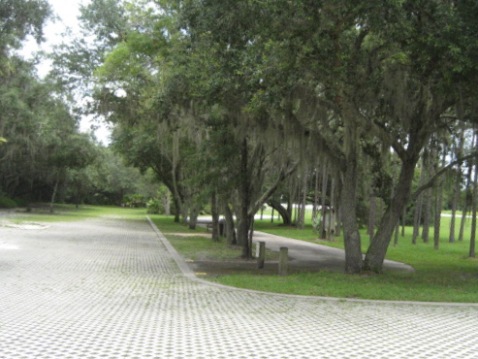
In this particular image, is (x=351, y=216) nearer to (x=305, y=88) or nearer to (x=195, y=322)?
(x=305, y=88)

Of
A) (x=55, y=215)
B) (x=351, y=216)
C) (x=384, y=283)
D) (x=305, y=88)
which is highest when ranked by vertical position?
(x=305, y=88)

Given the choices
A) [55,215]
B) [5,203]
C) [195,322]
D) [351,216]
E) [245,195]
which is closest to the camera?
[195,322]

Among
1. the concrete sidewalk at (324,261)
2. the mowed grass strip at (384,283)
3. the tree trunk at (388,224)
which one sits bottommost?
the concrete sidewalk at (324,261)

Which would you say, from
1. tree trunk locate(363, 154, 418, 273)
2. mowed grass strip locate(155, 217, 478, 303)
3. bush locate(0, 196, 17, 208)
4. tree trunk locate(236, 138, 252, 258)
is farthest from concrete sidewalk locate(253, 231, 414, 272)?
bush locate(0, 196, 17, 208)

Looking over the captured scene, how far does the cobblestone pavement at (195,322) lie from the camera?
5645mm

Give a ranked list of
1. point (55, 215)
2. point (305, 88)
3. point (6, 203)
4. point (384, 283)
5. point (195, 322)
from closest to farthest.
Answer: point (195, 322), point (384, 283), point (305, 88), point (55, 215), point (6, 203)

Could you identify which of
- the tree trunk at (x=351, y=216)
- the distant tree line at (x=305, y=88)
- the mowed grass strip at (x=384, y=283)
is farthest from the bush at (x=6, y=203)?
the tree trunk at (x=351, y=216)

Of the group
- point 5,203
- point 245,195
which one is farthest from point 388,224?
point 5,203

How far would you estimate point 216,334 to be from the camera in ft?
20.8

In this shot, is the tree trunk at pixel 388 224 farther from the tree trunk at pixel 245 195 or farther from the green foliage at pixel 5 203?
the green foliage at pixel 5 203

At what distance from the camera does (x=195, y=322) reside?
23.1ft

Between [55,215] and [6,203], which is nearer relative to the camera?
[55,215]

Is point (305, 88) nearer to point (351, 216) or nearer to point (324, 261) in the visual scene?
point (351, 216)

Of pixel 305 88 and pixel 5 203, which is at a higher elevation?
pixel 305 88
